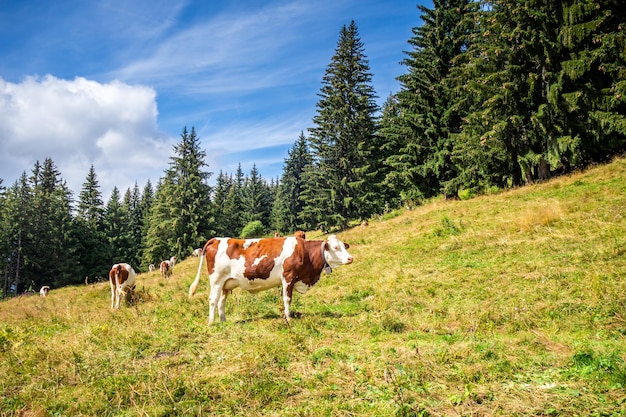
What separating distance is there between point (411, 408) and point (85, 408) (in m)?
3.64

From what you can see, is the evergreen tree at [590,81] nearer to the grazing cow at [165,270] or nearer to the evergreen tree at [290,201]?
the grazing cow at [165,270]

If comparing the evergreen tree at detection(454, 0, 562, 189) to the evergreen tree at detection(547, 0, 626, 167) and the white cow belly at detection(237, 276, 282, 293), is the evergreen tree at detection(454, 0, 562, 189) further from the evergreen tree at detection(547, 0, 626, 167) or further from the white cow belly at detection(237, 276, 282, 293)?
the white cow belly at detection(237, 276, 282, 293)

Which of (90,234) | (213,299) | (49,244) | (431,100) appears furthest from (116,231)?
(213,299)

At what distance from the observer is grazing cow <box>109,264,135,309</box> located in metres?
12.5

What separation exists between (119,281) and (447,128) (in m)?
21.2

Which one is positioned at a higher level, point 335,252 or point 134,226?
point 134,226

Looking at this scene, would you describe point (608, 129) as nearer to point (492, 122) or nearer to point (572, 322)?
point (492, 122)

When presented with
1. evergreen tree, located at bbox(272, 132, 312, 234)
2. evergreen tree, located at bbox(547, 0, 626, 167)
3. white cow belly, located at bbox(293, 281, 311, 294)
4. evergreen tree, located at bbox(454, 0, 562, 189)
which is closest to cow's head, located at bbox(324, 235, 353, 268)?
white cow belly, located at bbox(293, 281, 311, 294)

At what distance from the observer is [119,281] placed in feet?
41.3

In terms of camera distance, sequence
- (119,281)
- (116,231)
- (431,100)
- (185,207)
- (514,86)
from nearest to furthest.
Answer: (119,281) → (514,86) → (431,100) → (185,207) → (116,231)

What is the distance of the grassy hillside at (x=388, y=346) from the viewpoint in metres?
3.69

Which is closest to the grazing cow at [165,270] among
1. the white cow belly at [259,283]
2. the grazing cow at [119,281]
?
the grazing cow at [119,281]

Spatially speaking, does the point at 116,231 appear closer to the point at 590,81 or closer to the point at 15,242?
the point at 15,242

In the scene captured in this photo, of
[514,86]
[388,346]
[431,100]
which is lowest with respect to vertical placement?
[388,346]
